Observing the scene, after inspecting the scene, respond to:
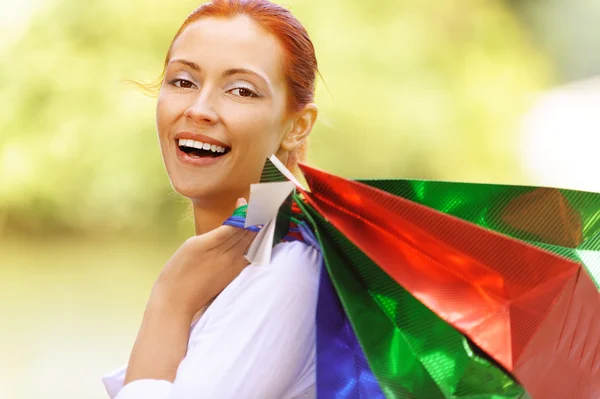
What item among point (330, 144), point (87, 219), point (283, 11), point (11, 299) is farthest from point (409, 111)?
point (283, 11)

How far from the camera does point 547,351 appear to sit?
0.73m

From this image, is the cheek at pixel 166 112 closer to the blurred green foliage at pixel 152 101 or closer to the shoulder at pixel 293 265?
the shoulder at pixel 293 265

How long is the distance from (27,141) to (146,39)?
2.41 ft

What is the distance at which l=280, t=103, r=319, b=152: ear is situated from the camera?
1.06 metres

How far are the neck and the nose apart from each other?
11cm

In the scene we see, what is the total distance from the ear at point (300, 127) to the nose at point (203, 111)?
117 millimetres

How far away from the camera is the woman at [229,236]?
2.62ft

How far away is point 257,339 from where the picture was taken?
0.80 m

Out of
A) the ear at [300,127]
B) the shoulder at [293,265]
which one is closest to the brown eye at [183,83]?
the ear at [300,127]

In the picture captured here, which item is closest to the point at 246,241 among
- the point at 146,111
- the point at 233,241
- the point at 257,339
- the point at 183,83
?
the point at 233,241

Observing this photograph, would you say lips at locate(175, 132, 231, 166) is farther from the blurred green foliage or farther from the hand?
the blurred green foliage

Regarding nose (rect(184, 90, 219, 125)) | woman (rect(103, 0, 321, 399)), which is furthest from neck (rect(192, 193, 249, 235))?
nose (rect(184, 90, 219, 125))

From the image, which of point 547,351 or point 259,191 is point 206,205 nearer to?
point 259,191

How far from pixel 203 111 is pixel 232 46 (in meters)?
0.09
